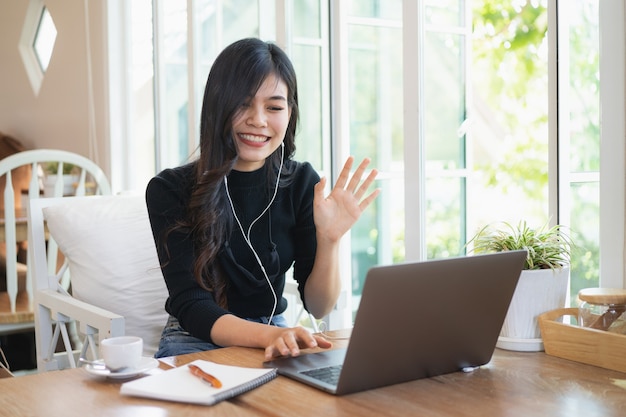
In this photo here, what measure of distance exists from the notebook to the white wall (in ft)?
8.52

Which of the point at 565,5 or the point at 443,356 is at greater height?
the point at 565,5

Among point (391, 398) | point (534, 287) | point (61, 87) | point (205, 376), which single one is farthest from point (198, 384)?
point (61, 87)

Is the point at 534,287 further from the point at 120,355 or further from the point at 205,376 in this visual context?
the point at 120,355

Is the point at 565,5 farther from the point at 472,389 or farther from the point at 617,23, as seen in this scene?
the point at 472,389

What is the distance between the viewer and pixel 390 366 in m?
1.16

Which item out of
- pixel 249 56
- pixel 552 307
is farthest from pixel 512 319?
pixel 249 56

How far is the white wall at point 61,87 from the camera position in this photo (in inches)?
147

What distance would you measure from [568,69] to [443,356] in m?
0.74

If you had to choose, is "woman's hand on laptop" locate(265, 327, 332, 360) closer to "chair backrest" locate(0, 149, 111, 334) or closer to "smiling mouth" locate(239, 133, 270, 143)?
"smiling mouth" locate(239, 133, 270, 143)

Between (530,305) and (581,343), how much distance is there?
0.15 m

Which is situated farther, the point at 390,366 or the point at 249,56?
the point at 249,56

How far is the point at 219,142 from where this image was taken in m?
1.71

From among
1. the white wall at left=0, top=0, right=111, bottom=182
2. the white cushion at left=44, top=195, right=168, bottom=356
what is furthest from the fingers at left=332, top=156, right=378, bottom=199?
the white wall at left=0, top=0, right=111, bottom=182

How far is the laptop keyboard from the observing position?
1178 millimetres
